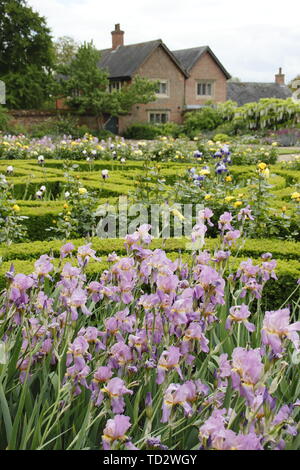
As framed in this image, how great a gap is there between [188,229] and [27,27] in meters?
31.3

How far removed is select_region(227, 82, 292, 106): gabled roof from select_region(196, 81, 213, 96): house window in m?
6.14

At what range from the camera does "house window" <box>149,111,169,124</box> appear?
36.9m

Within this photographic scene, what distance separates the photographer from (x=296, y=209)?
586cm

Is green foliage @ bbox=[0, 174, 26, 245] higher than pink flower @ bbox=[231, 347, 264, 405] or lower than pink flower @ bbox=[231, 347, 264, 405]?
lower

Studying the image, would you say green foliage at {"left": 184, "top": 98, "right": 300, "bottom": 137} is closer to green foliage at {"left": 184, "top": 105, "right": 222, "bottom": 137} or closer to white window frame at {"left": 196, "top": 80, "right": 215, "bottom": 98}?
green foliage at {"left": 184, "top": 105, "right": 222, "bottom": 137}

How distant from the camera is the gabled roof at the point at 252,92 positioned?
44969 mm

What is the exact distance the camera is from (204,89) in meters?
39.0

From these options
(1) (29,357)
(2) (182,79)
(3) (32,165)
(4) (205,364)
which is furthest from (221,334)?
(2) (182,79)

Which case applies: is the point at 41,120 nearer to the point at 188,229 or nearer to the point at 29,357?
the point at 188,229

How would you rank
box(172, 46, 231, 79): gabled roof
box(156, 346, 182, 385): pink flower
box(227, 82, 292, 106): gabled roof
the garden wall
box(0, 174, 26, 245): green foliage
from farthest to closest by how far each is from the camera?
box(227, 82, 292, 106): gabled roof
box(172, 46, 231, 79): gabled roof
the garden wall
box(0, 174, 26, 245): green foliage
box(156, 346, 182, 385): pink flower

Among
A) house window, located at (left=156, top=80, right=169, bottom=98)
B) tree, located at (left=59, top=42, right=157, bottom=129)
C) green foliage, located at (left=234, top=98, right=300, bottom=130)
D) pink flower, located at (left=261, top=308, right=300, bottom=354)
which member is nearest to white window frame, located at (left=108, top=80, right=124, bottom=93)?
house window, located at (left=156, top=80, right=169, bottom=98)

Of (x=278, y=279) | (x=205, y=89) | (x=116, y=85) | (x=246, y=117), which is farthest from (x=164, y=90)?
(x=278, y=279)

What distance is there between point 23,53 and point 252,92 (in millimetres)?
20075
